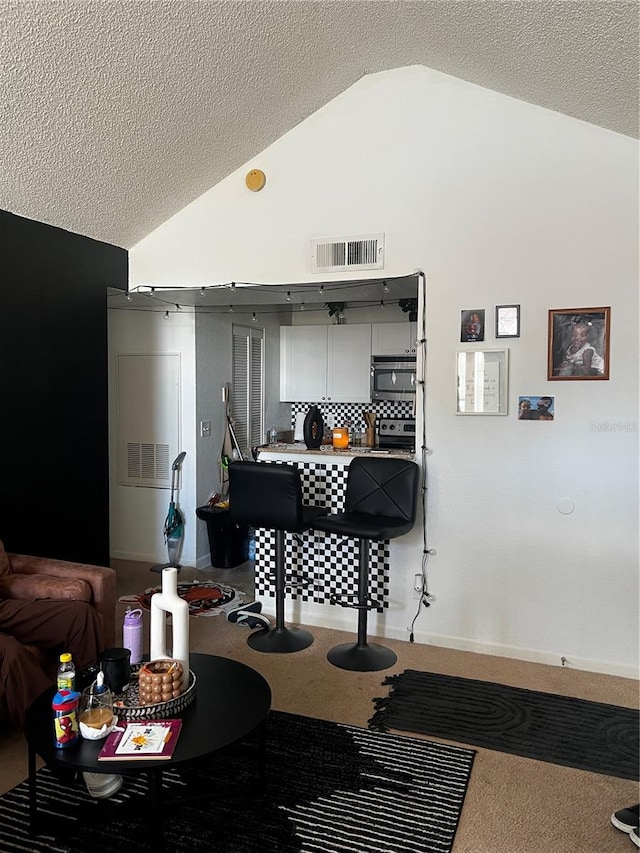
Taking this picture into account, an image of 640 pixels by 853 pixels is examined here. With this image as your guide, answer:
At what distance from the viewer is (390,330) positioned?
609 centimetres

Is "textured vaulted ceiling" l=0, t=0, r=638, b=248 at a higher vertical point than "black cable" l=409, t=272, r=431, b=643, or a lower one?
higher

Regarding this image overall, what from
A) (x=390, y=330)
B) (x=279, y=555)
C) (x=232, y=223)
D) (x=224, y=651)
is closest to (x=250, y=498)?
(x=279, y=555)

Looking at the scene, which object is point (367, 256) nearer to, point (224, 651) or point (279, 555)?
point (279, 555)

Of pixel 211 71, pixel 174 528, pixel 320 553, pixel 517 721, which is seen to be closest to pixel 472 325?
pixel 320 553

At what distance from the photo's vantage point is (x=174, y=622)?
88.0 inches

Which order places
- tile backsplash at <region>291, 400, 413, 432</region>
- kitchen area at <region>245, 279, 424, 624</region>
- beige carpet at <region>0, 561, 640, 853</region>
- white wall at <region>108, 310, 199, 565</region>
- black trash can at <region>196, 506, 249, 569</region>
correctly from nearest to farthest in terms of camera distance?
beige carpet at <region>0, 561, 640, 853</region>, kitchen area at <region>245, 279, 424, 624</region>, black trash can at <region>196, 506, 249, 569</region>, white wall at <region>108, 310, 199, 565</region>, tile backsplash at <region>291, 400, 413, 432</region>

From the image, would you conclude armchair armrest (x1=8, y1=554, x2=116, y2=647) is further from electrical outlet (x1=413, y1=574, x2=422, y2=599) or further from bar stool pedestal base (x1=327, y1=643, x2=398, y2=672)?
electrical outlet (x1=413, y1=574, x2=422, y2=599)

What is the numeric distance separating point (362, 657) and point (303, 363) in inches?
142

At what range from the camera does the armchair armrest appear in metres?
3.13

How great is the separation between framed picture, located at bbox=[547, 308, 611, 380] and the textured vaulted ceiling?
0.95 meters

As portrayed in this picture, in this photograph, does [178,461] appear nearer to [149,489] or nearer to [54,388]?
[149,489]

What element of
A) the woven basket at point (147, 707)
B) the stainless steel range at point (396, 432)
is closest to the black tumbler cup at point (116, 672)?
the woven basket at point (147, 707)

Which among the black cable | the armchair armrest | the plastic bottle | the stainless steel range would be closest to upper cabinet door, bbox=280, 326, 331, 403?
the stainless steel range

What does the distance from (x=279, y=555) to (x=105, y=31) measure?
2.75m
